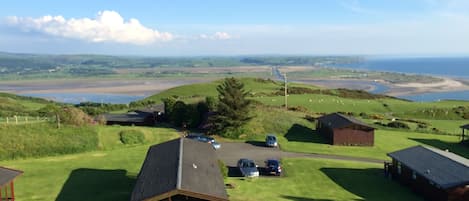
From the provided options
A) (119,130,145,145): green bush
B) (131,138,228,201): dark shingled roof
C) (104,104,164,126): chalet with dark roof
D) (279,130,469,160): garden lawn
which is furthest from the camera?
(104,104,164,126): chalet with dark roof

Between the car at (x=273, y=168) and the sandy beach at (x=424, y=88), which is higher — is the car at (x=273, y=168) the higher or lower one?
the higher one

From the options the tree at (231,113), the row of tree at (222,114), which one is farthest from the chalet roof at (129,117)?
the tree at (231,113)

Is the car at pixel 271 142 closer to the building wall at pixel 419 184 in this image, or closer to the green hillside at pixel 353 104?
the building wall at pixel 419 184

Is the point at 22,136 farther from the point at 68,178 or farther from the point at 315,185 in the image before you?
the point at 315,185

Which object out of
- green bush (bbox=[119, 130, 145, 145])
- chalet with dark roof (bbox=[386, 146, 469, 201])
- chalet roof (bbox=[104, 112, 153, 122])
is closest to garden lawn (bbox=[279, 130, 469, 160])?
chalet with dark roof (bbox=[386, 146, 469, 201])

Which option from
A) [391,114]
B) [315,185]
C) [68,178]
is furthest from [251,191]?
[391,114]

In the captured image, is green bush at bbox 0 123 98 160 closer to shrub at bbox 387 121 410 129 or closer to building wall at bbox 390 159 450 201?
building wall at bbox 390 159 450 201
